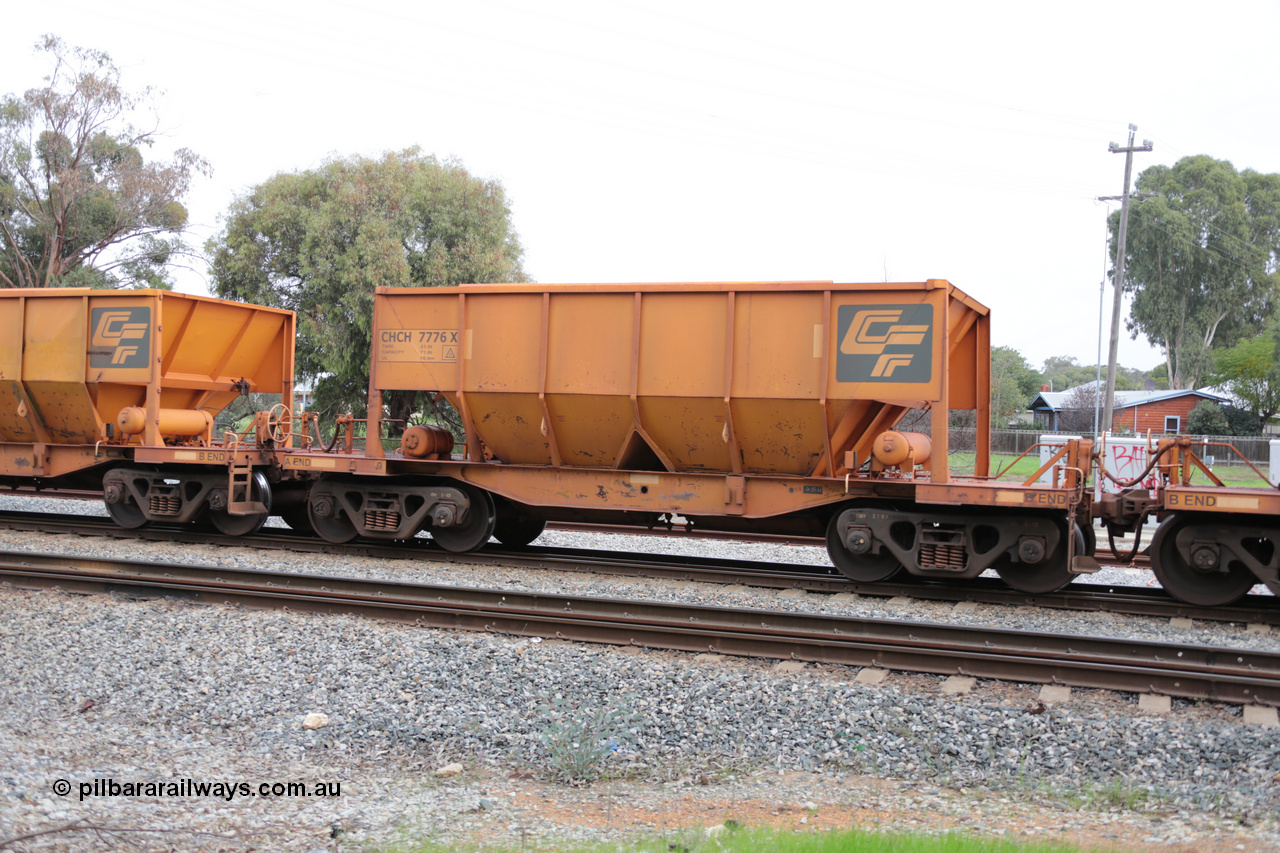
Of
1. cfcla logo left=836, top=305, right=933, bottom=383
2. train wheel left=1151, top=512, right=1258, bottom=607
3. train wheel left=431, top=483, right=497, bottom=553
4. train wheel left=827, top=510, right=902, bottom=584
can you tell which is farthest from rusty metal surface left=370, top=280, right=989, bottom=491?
train wheel left=1151, top=512, right=1258, bottom=607

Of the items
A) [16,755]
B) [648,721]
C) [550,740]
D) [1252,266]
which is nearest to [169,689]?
[16,755]

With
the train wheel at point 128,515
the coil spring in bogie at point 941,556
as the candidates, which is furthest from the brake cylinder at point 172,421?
the coil spring in bogie at point 941,556

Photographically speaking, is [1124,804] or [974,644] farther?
[974,644]

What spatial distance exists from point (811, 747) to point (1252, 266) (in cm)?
7653

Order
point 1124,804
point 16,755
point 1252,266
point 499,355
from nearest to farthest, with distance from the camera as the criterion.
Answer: point 1124,804
point 16,755
point 499,355
point 1252,266

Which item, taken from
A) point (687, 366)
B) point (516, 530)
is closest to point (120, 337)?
point (516, 530)

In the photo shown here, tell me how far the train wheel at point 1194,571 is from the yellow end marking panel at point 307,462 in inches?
372

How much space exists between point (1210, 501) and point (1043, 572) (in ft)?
5.43

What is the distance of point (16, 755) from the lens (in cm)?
471

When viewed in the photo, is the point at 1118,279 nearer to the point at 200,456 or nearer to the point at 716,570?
the point at 716,570

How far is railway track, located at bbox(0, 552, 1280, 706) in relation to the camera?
6027 millimetres

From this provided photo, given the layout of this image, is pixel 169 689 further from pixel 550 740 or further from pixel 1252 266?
pixel 1252 266

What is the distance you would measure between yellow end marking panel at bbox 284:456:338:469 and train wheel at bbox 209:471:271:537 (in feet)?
3.55

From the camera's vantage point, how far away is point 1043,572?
885 centimetres
